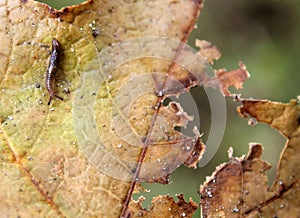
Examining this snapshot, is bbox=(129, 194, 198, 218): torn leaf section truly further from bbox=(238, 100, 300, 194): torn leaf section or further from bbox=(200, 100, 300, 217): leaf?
bbox=(238, 100, 300, 194): torn leaf section

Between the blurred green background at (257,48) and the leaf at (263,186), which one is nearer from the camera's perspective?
the leaf at (263,186)

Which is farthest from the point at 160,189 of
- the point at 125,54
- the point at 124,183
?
the point at 125,54

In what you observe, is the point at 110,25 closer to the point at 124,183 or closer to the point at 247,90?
the point at 124,183

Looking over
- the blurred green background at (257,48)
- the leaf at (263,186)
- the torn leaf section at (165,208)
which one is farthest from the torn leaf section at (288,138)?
the blurred green background at (257,48)

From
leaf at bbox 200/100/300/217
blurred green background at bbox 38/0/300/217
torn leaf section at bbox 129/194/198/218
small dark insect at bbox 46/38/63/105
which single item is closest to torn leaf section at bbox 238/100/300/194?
leaf at bbox 200/100/300/217

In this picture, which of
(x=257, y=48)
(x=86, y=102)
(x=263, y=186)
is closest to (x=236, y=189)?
(x=263, y=186)

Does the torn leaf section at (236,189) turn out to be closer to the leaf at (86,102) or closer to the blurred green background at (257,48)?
the leaf at (86,102)

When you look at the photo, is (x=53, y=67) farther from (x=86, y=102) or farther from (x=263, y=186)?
(x=263, y=186)
